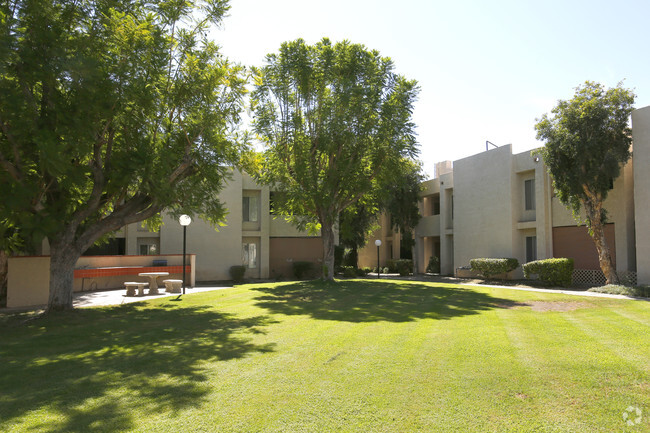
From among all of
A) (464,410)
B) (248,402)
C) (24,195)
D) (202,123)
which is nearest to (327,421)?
(248,402)

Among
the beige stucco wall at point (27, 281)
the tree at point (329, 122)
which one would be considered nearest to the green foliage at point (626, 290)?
the tree at point (329, 122)

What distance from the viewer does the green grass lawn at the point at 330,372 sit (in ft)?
14.5

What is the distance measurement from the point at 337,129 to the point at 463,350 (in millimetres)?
14884

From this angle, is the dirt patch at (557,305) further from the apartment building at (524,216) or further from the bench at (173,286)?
the bench at (173,286)

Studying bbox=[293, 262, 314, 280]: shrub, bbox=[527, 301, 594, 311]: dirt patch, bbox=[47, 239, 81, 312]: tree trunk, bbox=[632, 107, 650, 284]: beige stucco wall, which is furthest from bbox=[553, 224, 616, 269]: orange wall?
bbox=[47, 239, 81, 312]: tree trunk

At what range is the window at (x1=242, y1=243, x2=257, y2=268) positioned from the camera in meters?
29.2

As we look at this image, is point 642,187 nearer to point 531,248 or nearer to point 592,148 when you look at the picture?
point 592,148

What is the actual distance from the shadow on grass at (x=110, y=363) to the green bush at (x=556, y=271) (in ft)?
51.0

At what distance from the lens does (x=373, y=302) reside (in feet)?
47.8

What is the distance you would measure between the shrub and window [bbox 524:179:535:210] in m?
14.0

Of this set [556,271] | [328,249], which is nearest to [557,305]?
[556,271]

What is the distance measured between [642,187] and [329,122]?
1347 cm

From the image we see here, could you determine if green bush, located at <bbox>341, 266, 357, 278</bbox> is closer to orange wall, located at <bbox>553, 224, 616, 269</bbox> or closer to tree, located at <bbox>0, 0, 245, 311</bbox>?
orange wall, located at <bbox>553, 224, 616, 269</bbox>

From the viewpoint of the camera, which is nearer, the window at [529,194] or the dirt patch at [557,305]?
the dirt patch at [557,305]
